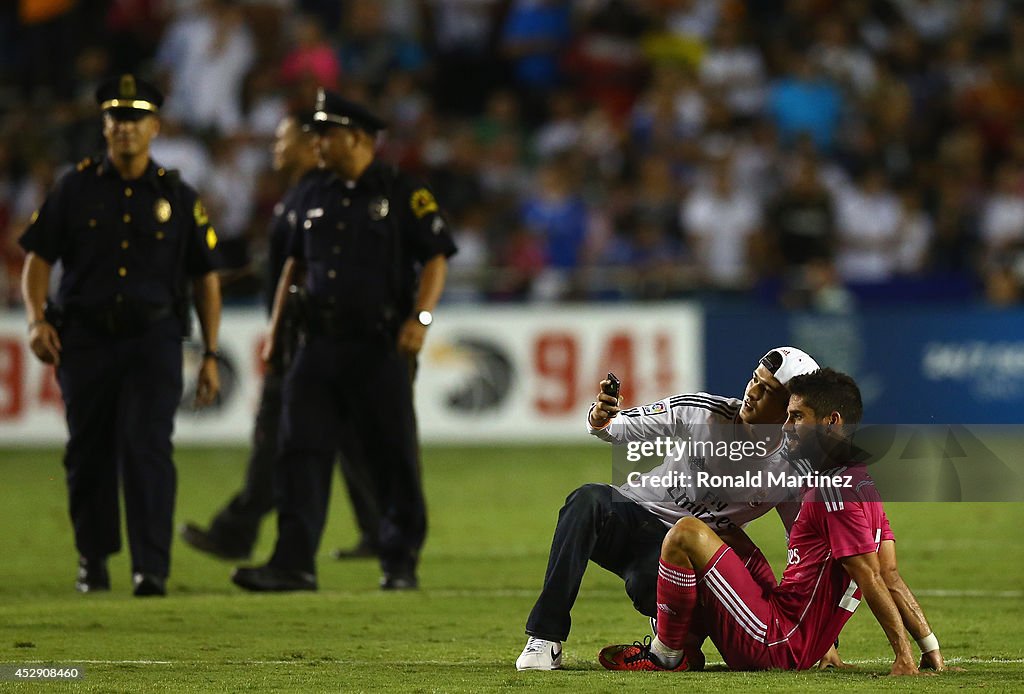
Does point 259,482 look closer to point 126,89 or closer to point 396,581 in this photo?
point 396,581

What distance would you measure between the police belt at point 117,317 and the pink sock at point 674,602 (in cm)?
326

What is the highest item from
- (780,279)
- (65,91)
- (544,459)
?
(65,91)

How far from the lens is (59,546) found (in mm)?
10836

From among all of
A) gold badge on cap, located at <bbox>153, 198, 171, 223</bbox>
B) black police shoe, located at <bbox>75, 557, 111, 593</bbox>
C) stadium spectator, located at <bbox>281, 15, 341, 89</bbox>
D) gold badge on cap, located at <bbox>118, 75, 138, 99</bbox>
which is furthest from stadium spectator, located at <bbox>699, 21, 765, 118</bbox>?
black police shoe, located at <bbox>75, 557, 111, 593</bbox>

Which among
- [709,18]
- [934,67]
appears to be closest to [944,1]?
[934,67]

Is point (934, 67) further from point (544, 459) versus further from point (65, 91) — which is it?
point (65, 91)

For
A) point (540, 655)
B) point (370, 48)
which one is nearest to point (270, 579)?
A: point (540, 655)

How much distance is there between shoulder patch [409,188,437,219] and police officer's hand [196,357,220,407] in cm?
124

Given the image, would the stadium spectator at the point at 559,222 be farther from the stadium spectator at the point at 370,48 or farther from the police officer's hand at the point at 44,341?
the police officer's hand at the point at 44,341

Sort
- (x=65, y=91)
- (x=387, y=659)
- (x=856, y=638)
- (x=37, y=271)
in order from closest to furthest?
(x=387, y=659), (x=856, y=638), (x=37, y=271), (x=65, y=91)

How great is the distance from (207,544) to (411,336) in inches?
80.7

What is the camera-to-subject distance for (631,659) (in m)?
6.55

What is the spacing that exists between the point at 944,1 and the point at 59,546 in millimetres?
13540

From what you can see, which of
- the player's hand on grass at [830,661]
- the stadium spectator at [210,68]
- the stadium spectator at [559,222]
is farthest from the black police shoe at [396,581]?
the stadium spectator at [210,68]
